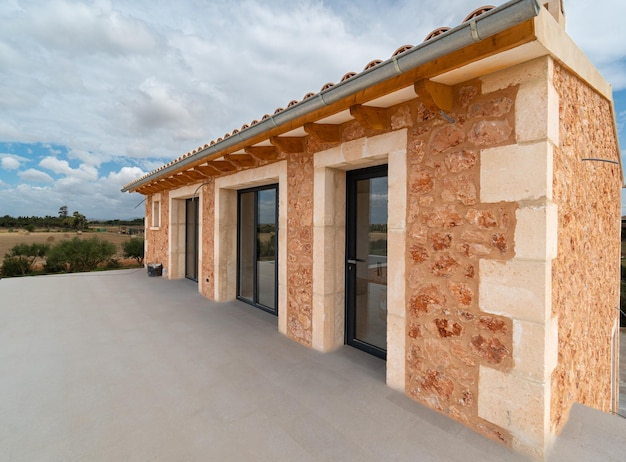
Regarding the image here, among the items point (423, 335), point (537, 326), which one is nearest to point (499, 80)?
point (537, 326)

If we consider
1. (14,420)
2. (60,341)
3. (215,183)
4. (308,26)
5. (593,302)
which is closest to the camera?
(14,420)

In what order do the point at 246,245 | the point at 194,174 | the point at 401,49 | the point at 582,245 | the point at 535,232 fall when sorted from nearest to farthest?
the point at 535,232
the point at 401,49
the point at 582,245
the point at 246,245
the point at 194,174

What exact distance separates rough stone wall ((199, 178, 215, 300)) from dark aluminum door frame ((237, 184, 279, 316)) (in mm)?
606

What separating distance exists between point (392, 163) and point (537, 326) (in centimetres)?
171

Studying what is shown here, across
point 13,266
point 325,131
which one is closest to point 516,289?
point 325,131

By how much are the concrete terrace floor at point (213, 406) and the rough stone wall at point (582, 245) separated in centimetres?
55

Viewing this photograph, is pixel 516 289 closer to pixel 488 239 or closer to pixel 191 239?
pixel 488 239

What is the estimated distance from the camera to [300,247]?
13.0 ft

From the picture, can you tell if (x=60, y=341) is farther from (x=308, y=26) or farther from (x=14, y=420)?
(x=308, y=26)

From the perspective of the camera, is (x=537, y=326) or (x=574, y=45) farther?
(x=574, y=45)

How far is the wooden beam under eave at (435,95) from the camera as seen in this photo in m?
2.15

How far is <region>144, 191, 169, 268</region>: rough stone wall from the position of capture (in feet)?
28.9

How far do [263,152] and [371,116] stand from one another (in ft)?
6.62

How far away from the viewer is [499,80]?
6.98 feet
